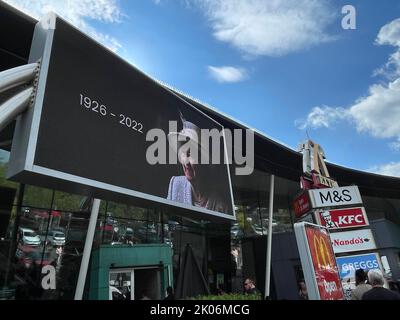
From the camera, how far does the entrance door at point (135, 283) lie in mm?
11555

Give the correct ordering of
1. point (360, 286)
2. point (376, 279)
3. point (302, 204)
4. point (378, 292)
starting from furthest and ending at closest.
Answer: point (302, 204) → point (360, 286) → point (376, 279) → point (378, 292)

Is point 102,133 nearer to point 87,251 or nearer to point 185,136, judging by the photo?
point 185,136

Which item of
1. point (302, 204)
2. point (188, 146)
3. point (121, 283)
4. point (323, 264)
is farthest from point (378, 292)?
point (121, 283)

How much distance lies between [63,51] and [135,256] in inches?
379

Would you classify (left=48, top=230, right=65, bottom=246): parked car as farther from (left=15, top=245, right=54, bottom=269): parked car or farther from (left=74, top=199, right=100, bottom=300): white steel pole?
(left=74, top=199, right=100, bottom=300): white steel pole

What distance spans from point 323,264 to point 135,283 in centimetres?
976

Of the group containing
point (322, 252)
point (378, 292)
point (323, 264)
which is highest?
point (322, 252)

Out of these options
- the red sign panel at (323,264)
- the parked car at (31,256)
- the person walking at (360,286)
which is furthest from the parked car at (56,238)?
the person walking at (360,286)

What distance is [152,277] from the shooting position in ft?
40.4

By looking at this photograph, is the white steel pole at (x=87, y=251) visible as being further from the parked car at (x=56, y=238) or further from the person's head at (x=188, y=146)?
the person's head at (x=188, y=146)

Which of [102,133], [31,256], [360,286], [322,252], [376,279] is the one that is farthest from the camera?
[31,256]

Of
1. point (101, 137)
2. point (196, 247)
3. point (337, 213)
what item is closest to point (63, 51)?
point (101, 137)

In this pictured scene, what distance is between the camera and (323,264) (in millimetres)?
4453
